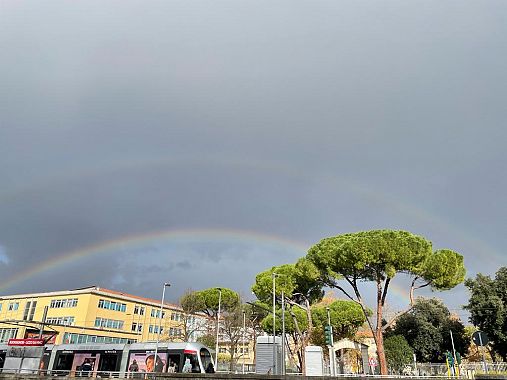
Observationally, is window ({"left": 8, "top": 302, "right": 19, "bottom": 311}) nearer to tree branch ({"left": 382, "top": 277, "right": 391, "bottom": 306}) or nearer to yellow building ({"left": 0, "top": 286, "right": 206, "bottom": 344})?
yellow building ({"left": 0, "top": 286, "right": 206, "bottom": 344})

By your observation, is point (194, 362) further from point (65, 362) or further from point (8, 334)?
point (8, 334)

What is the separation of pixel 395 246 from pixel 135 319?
47.8 m

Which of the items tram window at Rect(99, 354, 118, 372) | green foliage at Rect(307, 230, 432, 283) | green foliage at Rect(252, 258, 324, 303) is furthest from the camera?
green foliage at Rect(252, 258, 324, 303)

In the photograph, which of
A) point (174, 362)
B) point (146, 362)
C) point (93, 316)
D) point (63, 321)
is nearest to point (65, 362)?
point (146, 362)

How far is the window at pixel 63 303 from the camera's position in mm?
58056

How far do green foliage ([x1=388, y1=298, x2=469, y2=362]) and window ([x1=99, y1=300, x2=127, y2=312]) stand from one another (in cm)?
4027

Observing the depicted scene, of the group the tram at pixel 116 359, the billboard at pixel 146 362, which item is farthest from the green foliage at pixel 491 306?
the billboard at pixel 146 362

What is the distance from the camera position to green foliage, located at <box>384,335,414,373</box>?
37562 millimetres

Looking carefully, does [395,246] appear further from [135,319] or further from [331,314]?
[135,319]

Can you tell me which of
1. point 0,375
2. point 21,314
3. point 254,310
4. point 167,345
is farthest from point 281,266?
point 21,314

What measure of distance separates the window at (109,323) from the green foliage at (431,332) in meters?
40.0

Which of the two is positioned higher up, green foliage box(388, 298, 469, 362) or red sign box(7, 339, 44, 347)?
green foliage box(388, 298, 469, 362)

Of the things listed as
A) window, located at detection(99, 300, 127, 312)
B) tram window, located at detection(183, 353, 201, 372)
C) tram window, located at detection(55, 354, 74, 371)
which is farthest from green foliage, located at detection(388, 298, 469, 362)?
window, located at detection(99, 300, 127, 312)

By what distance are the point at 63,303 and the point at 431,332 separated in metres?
50.6
